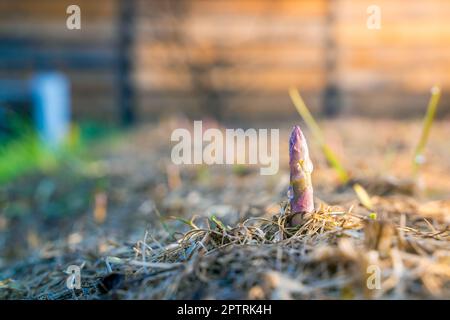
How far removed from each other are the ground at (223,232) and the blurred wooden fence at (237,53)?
301 cm

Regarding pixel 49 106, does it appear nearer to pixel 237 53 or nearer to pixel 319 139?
pixel 237 53

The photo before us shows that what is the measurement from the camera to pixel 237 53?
6.95 meters

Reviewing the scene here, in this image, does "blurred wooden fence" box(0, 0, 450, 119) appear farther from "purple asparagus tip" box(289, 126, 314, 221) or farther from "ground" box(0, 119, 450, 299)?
"purple asparagus tip" box(289, 126, 314, 221)

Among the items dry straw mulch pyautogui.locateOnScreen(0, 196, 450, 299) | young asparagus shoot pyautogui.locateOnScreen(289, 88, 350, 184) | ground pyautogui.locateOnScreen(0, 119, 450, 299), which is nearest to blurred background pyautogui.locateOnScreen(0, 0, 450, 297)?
ground pyautogui.locateOnScreen(0, 119, 450, 299)

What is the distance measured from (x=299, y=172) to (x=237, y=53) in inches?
228

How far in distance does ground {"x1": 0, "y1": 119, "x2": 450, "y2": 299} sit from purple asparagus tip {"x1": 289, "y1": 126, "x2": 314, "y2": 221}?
40 mm

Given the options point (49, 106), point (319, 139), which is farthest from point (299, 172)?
point (49, 106)

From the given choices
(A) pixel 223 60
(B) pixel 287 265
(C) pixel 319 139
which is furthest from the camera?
(A) pixel 223 60

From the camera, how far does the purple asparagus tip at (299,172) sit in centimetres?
128
